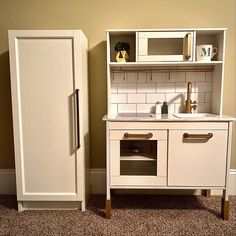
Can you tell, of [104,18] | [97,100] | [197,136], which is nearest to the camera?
[197,136]

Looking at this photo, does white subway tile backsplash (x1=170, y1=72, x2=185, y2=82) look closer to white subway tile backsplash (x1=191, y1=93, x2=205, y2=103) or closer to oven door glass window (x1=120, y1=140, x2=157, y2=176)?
white subway tile backsplash (x1=191, y1=93, x2=205, y2=103)

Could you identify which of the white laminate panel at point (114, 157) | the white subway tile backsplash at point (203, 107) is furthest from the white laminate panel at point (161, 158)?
the white subway tile backsplash at point (203, 107)

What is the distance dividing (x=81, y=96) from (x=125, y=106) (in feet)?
1.87

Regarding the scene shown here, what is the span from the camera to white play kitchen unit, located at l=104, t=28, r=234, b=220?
5.87ft

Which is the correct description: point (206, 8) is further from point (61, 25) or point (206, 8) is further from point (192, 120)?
point (61, 25)

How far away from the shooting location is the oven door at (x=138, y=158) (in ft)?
5.90

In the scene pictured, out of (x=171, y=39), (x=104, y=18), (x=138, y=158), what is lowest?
(x=138, y=158)

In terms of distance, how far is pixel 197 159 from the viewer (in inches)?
71.4

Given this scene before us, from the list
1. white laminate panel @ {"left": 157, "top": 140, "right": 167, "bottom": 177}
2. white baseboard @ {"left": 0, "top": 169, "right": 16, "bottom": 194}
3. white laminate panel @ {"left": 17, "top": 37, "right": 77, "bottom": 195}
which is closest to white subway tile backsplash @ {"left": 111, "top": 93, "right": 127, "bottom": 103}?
white laminate panel @ {"left": 17, "top": 37, "right": 77, "bottom": 195}

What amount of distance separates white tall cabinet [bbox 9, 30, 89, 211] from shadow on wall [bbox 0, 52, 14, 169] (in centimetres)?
51

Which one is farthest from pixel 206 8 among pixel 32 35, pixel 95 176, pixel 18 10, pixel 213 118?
pixel 95 176

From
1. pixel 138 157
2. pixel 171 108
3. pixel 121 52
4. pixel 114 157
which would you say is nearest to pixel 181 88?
pixel 171 108

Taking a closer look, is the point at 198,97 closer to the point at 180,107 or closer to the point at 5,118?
the point at 180,107

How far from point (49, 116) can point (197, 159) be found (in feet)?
4.21
